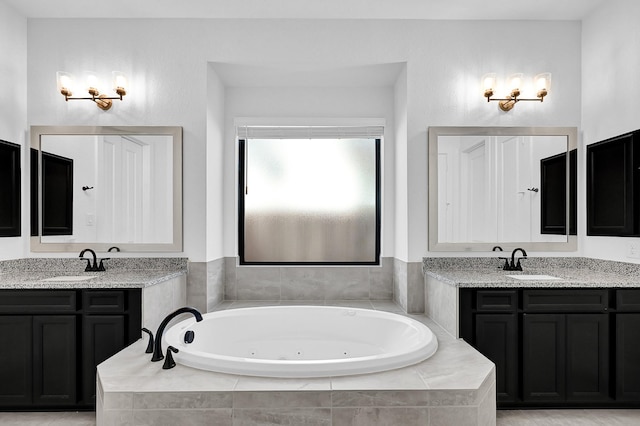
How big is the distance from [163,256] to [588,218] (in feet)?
Result: 10.7

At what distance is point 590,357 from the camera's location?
2.58 metres

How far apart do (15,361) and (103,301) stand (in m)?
0.62

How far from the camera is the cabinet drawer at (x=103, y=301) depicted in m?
2.59

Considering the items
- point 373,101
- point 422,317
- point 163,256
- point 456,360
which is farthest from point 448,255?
point 163,256

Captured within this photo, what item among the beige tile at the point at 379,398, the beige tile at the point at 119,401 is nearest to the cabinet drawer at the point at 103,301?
the beige tile at the point at 119,401

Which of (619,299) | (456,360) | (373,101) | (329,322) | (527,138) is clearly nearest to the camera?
(456,360)

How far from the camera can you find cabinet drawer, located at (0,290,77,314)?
2.57 meters

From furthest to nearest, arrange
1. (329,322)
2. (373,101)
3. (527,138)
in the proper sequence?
1. (373,101)
2. (527,138)
3. (329,322)

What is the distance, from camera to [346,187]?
386cm

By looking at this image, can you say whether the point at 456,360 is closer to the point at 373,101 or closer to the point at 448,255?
the point at 448,255

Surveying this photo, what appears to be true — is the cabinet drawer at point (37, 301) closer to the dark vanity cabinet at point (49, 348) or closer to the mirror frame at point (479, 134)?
the dark vanity cabinet at point (49, 348)

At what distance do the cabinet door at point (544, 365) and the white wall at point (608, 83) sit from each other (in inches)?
33.0

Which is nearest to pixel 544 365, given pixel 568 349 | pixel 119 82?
pixel 568 349

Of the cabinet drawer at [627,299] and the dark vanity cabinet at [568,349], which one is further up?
the cabinet drawer at [627,299]
